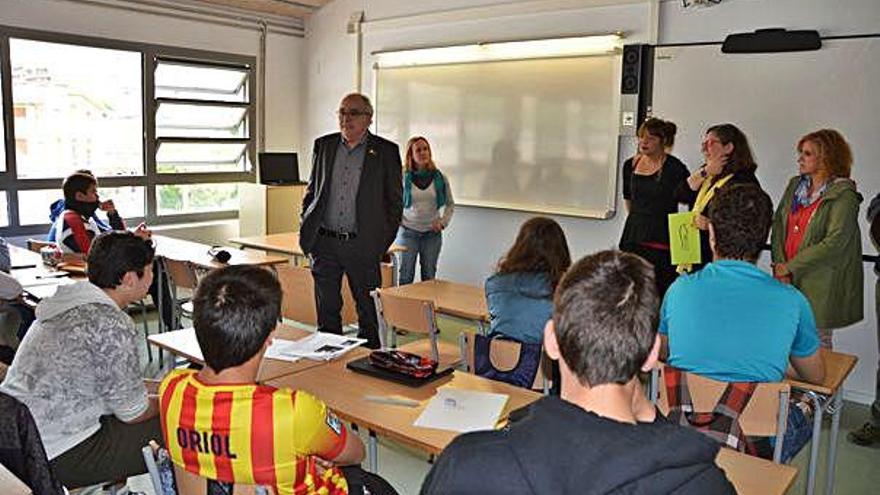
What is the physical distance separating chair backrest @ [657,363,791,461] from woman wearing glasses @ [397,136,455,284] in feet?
12.6

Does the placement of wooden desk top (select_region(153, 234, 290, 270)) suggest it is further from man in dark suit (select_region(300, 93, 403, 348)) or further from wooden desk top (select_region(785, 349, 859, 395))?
wooden desk top (select_region(785, 349, 859, 395))

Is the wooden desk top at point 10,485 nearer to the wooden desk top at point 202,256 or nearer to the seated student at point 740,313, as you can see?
the seated student at point 740,313

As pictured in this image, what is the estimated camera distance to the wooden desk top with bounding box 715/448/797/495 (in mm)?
1680

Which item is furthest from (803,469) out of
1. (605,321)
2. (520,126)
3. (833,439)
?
(520,126)

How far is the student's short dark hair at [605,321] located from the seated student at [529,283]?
1606 mm

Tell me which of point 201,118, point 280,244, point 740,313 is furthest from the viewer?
point 201,118

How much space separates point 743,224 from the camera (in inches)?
88.4

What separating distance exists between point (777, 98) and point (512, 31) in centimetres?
215

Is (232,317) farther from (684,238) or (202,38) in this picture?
(202,38)

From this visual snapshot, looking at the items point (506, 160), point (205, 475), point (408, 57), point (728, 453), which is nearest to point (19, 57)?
point (408, 57)

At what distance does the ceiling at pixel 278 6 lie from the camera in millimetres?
6891

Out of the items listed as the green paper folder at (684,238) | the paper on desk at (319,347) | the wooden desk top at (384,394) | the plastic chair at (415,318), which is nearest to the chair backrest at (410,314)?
the plastic chair at (415,318)

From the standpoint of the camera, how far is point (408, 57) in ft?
21.6

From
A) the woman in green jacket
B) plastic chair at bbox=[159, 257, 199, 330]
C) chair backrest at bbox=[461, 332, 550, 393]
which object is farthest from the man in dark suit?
the woman in green jacket
